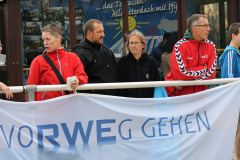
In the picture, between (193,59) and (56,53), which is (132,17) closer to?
(193,59)

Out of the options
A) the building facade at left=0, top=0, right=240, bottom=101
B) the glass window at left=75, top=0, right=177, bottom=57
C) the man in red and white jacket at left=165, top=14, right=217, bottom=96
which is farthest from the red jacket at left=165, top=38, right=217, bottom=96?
the glass window at left=75, top=0, right=177, bottom=57

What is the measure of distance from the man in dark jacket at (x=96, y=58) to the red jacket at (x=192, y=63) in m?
0.71

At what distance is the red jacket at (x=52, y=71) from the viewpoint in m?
3.94

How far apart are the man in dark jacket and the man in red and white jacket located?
2.34 ft

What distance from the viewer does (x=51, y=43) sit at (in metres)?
4.02

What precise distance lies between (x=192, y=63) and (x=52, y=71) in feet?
5.24

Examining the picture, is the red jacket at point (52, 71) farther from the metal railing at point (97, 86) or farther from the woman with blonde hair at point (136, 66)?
the woman with blonde hair at point (136, 66)

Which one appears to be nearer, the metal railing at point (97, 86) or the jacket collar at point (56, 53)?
the metal railing at point (97, 86)

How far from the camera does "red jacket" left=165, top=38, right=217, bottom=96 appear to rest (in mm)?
4242

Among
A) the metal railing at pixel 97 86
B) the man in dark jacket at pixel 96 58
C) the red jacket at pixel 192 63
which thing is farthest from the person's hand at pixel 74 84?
the red jacket at pixel 192 63

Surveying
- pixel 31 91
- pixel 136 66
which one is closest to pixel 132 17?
pixel 136 66

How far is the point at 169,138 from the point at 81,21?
438 cm

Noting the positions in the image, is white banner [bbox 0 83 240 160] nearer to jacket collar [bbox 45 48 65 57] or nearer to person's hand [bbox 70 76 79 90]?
person's hand [bbox 70 76 79 90]

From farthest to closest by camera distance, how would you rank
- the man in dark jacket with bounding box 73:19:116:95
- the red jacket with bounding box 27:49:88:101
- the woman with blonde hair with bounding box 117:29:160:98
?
the woman with blonde hair with bounding box 117:29:160:98 → the man in dark jacket with bounding box 73:19:116:95 → the red jacket with bounding box 27:49:88:101
